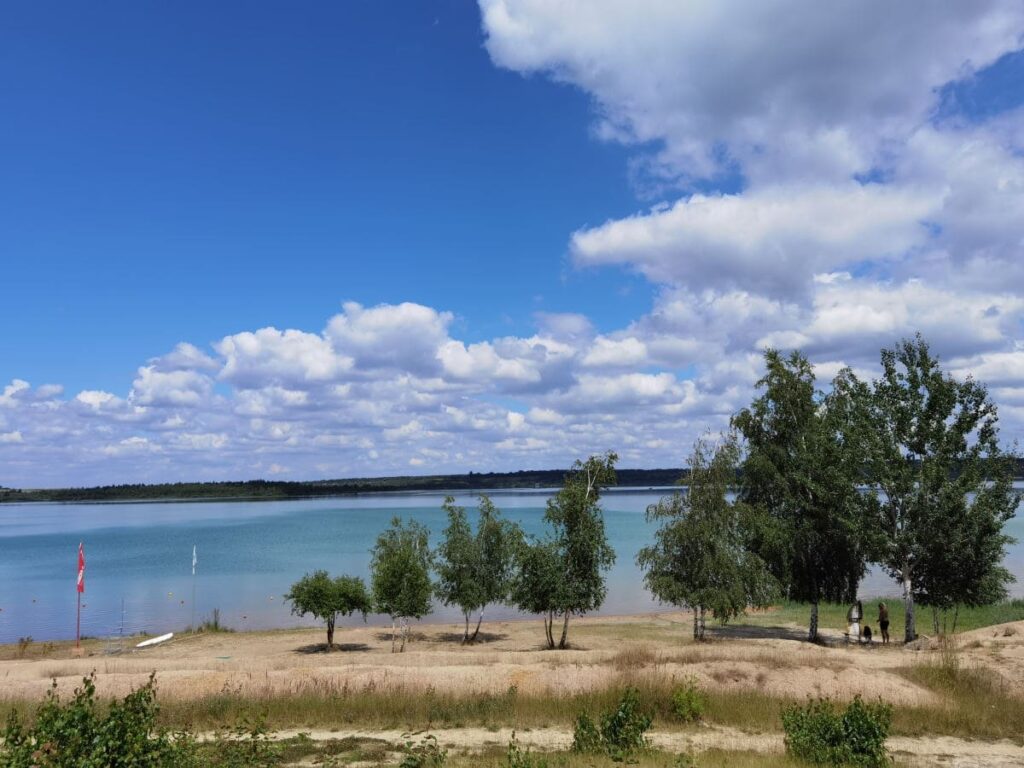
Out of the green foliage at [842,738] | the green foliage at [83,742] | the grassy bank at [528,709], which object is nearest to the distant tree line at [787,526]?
the grassy bank at [528,709]

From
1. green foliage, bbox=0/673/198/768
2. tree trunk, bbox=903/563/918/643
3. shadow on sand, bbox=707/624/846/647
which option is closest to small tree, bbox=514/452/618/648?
shadow on sand, bbox=707/624/846/647

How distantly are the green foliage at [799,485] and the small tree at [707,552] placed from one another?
1497mm

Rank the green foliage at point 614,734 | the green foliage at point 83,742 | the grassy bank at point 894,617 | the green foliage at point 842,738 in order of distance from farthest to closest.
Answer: the grassy bank at point 894,617
the green foliage at point 614,734
the green foliage at point 842,738
the green foliage at point 83,742

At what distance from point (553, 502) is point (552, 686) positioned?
19690mm

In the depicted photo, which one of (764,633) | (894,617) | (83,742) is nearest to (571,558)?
(764,633)

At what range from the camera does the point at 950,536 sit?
33.0 metres

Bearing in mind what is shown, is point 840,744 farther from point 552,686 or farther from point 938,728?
point 552,686

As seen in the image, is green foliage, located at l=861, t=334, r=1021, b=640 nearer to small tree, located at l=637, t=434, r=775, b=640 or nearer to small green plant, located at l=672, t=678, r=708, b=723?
small tree, located at l=637, t=434, r=775, b=640

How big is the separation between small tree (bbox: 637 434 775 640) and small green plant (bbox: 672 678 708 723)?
20.0 m

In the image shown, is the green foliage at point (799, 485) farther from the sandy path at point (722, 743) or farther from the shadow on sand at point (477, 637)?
the sandy path at point (722, 743)

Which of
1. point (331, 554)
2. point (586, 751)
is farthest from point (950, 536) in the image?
point (331, 554)

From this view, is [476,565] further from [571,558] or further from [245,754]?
[245,754]

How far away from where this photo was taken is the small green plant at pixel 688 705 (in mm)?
16344

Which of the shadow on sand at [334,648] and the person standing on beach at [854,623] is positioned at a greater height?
the person standing on beach at [854,623]
